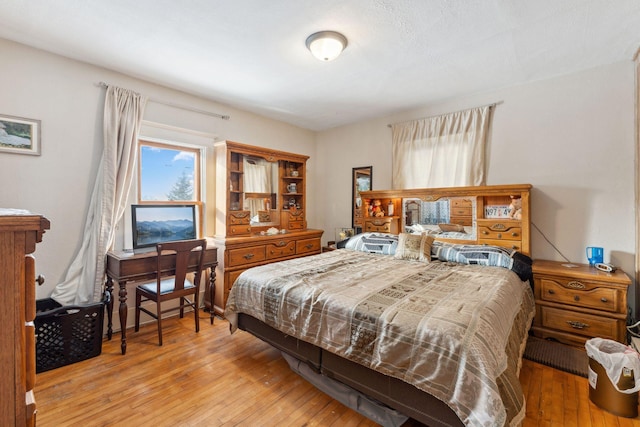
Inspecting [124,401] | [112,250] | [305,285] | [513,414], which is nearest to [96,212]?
[112,250]

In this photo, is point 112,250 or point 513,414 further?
point 112,250

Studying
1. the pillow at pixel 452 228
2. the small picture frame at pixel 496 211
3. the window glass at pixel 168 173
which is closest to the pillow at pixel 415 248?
the pillow at pixel 452 228

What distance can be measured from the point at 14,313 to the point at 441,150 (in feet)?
12.9

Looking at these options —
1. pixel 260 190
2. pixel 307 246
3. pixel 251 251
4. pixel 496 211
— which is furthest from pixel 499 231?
pixel 260 190

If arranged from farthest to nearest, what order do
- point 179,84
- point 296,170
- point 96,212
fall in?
point 296,170 → point 179,84 → point 96,212

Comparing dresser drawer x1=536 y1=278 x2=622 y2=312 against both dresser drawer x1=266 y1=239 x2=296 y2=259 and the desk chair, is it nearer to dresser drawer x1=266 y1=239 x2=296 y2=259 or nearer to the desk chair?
dresser drawer x1=266 y1=239 x2=296 y2=259

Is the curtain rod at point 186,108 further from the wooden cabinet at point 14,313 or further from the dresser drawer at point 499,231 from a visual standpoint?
the dresser drawer at point 499,231

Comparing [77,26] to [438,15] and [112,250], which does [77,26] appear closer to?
[112,250]

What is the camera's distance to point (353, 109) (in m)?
4.01

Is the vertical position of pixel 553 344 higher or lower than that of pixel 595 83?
lower

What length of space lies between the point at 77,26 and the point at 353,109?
9.69 feet

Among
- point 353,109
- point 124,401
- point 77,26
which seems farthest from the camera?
point 353,109

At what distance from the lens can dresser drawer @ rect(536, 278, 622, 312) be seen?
2.40 meters

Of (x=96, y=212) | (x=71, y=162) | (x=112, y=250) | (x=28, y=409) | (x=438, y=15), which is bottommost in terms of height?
(x=28, y=409)
